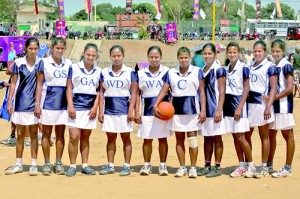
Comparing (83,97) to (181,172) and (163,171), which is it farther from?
(181,172)

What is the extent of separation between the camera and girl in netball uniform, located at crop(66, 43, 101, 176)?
30.7 ft

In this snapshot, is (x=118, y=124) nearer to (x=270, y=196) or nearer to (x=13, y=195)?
(x=13, y=195)

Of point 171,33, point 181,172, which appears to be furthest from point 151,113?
point 171,33

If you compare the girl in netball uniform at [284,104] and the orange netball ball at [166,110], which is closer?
the orange netball ball at [166,110]

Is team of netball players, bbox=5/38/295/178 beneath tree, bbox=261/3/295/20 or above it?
beneath

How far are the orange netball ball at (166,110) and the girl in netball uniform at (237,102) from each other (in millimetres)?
861

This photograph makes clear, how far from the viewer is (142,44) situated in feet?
182

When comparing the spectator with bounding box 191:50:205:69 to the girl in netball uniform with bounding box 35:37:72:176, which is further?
the spectator with bounding box 191:50:205:69

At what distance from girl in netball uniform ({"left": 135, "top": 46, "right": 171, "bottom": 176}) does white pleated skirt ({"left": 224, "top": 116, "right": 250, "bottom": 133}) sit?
946mm

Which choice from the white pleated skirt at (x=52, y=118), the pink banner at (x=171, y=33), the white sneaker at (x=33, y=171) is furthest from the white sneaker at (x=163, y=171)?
the pink banner at (x=171, y=33)

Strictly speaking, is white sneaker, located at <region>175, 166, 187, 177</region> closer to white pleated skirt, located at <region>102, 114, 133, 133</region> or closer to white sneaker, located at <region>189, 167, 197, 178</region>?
white sneaker, located at <region>189, 167, 197, 178</region>

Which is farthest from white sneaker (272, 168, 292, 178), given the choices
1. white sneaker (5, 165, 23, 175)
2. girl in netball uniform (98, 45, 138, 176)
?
white sneaker (5, 165, 23, 175)

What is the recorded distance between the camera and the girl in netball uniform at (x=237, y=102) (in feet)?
30.1

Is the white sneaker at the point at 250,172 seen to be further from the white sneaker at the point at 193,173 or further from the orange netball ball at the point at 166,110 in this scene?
the orange netball ball at the point at 166,110
